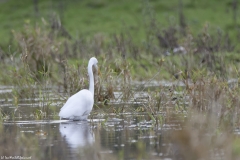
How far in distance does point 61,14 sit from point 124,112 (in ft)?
126

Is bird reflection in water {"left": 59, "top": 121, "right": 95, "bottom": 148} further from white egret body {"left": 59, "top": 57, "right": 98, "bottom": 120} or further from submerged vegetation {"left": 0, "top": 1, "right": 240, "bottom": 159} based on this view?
submerged vegetation {"left": 0, "top": 1, "right": 240, "bottom": 159}

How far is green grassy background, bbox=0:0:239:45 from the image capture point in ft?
139

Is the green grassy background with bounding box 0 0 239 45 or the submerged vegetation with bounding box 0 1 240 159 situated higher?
the green grassy background with bounding box 0 0 239 45

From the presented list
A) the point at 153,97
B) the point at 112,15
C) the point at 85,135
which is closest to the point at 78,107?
the point at 153,97

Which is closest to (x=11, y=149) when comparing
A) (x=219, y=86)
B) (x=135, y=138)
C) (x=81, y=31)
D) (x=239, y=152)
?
(x=135, y=138)

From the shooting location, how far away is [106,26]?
4453cm

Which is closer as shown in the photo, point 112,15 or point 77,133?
point 77,133

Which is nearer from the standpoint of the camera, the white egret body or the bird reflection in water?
the bird reflection in water

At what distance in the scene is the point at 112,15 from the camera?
157ft

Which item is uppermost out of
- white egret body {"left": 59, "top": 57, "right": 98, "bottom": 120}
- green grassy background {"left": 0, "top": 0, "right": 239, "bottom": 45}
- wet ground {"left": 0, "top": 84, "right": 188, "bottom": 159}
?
green grassy background {"left": 0, "top": 0, "right": 239, "bottom": 45}

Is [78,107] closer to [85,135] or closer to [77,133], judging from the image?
[77,133]

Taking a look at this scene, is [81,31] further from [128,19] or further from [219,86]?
[219,86]

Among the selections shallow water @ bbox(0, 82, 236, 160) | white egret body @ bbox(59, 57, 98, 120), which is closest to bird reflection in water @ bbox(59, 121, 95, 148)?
shallow water @ bbox(0, 82, 236, 160)

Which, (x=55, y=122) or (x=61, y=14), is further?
(x=61, y=14)
